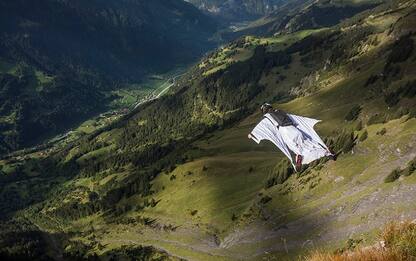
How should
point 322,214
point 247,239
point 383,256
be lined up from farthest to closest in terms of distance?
point 247,239, point 322,214, point 383,256

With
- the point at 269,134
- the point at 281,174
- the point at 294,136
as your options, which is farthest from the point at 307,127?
the point at 281,174

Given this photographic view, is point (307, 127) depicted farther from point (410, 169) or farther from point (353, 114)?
point (353, 114)

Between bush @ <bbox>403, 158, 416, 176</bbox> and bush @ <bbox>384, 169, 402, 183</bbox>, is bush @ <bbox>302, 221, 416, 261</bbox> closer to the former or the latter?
bush @ <bbox>403, 158, 416, 176</bbox>

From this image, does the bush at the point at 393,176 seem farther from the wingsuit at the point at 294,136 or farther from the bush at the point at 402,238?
the bush at the point at 402,238

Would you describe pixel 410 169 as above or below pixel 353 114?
above

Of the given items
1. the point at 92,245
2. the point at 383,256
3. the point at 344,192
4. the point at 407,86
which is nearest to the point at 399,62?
the point at 407,86

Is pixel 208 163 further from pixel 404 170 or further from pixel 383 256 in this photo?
pixel 383 256

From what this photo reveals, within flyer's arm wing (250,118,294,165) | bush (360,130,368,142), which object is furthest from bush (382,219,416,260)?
bush (360,130,368,142)
